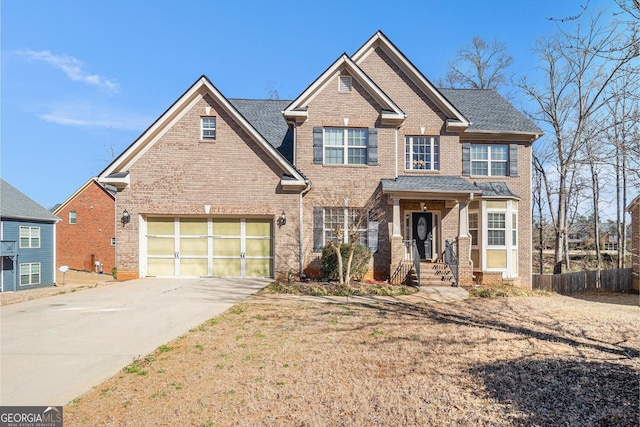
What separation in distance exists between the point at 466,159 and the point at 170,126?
12775 mm

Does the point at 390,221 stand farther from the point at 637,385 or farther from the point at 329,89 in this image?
the point at 637,385

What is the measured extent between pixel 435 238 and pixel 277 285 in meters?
7.69

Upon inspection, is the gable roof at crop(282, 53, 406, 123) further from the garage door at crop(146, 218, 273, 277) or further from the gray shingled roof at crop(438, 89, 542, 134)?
the garage door at crop(146, 218, 273, 277)

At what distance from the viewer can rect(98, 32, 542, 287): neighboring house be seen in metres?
14.4

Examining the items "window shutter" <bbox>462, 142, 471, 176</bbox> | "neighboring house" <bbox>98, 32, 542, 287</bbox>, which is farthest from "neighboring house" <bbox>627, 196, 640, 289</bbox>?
"window shutter" <bbox>462, 142, 471, 176</bbox>

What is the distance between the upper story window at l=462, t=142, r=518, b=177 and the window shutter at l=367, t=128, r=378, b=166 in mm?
4649

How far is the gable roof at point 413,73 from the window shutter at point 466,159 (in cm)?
96

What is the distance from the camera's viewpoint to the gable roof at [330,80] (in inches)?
589

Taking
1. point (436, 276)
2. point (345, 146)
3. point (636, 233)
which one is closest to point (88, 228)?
point (345, 146)

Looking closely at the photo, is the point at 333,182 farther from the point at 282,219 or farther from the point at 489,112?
the point at 489,112

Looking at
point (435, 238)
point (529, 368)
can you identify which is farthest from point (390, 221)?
point (529, 368)

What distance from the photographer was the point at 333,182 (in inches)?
602

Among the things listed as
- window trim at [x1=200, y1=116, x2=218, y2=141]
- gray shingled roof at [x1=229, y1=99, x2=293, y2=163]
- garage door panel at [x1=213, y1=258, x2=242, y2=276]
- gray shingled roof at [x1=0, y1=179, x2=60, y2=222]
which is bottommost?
garage door panel at [x1=213, y1=258, x2=242, y2=276]

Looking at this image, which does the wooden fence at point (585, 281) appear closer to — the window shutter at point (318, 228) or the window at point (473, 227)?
the window at point (473, 227)
